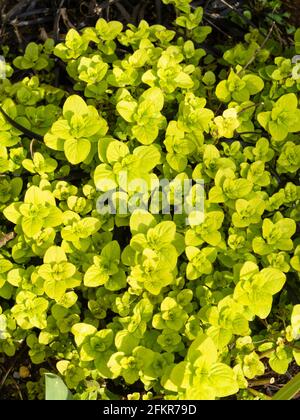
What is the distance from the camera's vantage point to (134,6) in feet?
7.73

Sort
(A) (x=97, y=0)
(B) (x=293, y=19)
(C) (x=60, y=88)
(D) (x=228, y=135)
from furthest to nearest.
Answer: (B) (x=293, y=19), (A) (x=97, y=0), (C) (x=60, y=88), (D) (x=228, y=135)

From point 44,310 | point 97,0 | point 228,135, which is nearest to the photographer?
point 44,310

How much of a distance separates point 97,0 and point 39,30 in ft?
0.90

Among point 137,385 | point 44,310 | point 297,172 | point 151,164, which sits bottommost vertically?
point 137,385

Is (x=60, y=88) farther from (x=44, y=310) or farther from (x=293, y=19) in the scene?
(x=293, y=19)

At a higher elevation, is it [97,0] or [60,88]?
[97,0]

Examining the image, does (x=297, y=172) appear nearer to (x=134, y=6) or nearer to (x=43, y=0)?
(x=134, y=6)

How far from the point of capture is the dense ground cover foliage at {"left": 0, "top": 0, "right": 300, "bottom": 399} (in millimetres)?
1541

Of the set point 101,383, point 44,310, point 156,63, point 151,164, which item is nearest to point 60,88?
A: point 156,63

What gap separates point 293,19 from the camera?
249cm

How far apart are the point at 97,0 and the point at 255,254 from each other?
127 centimetres

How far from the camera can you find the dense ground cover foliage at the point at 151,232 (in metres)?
1.54

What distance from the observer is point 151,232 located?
5.15 feet

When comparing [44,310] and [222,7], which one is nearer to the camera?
[44,310]
